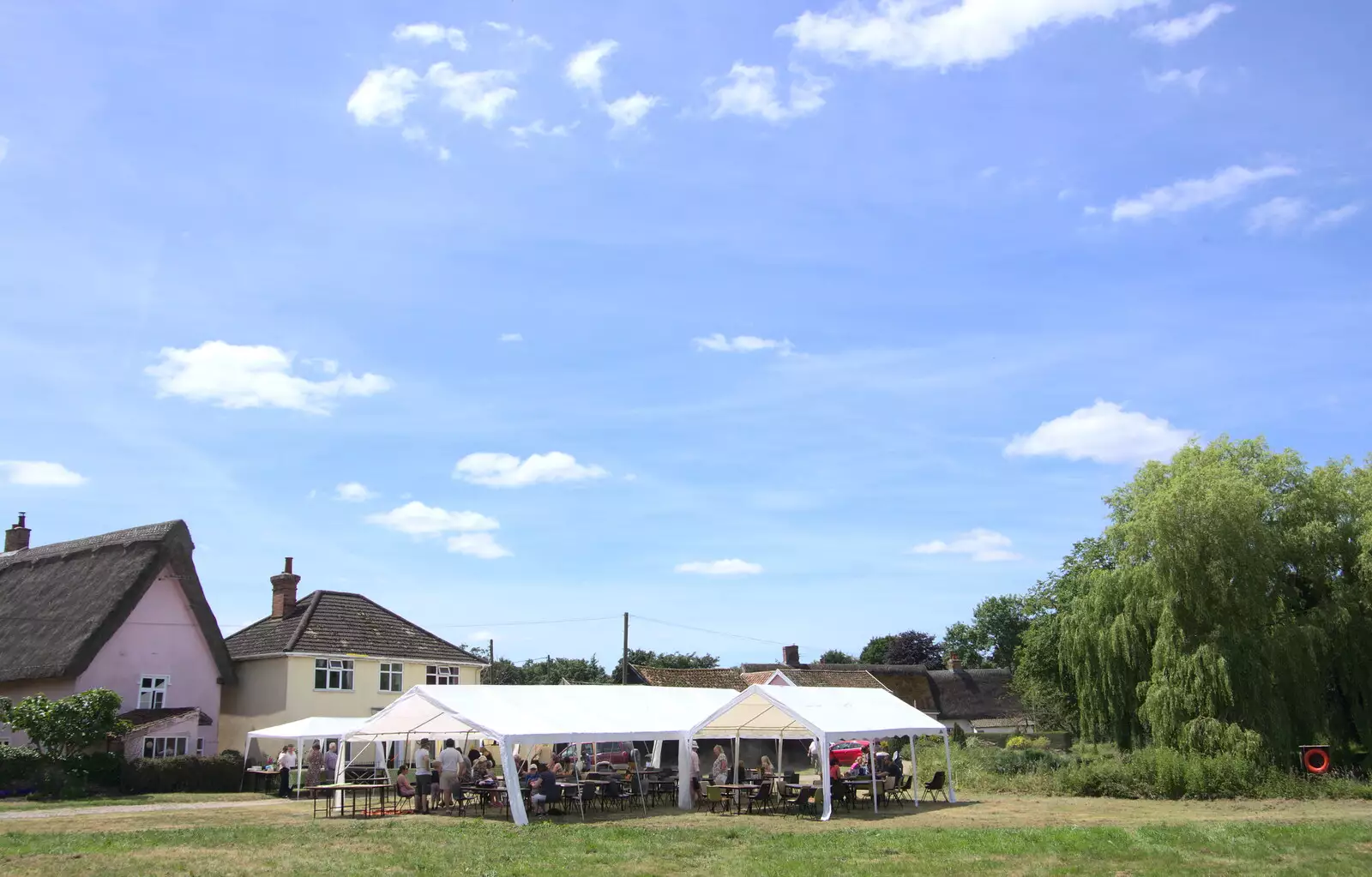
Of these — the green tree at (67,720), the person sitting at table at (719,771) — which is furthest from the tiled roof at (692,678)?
the green tree at (67,720)

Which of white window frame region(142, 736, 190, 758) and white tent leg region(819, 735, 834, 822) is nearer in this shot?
white tent leg region(819, 735, 834, 822)

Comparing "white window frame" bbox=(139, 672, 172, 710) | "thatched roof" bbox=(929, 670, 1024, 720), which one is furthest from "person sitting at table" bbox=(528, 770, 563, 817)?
"thatched roof" bbox=(929, 670, 1024, 720)

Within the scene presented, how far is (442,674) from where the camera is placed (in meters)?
36.2

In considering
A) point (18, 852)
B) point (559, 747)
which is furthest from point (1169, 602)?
point (18, 852)

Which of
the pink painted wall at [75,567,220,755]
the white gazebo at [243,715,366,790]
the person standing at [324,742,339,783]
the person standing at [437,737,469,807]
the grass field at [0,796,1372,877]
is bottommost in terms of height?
the person standing at [324,742,339,783]

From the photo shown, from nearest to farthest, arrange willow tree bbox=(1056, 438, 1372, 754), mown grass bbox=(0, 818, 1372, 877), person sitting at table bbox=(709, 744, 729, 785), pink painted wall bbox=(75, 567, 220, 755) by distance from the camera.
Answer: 1. mown grass bbox=(0, 818, 1372, 877)
2. person sitting at table bbox=(709, 744, 729, 785)
3. willow tree bbox=(1056, 438, 1372, 754)
4. pink painted wall bbox=(75, 567, 220, 755)

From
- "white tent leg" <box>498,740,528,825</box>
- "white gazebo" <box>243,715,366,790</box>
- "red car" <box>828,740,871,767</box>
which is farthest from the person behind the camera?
"red car" <box>828,740,871,767</box>

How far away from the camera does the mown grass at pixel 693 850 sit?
1212cm

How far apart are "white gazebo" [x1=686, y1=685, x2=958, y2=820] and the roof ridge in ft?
47.7

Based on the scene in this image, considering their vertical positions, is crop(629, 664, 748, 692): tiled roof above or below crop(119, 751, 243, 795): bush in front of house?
above

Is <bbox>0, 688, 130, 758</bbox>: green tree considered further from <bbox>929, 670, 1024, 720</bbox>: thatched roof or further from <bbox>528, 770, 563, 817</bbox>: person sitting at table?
<bbox>929, 670, 1024, 720</bbox>: thatched roof

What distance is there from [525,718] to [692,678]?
81.3 ft

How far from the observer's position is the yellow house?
106ft

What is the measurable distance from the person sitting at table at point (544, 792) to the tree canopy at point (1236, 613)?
1273 centimetres
